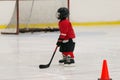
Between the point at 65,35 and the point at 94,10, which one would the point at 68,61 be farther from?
the point at 94,10

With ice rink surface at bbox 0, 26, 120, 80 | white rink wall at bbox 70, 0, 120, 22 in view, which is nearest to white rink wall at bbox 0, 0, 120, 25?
white rink wall at bbox 70, 0, 120, 22

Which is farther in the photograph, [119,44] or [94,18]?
[94,18]

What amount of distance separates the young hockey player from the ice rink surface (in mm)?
162

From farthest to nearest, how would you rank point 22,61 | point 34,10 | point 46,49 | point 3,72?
point 34,10 < point 46,49 < point 22,61 < point 3,72

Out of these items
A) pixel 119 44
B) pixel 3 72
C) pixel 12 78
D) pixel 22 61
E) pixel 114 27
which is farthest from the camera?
pixel 114 27

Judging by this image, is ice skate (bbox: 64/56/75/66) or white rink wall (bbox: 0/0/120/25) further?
white rink wall (bbox: 0/0/120/25)

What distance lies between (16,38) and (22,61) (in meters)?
2.99

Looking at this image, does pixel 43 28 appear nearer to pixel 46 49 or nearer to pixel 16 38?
pixel 16 38

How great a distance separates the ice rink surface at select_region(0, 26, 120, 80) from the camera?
4867mm

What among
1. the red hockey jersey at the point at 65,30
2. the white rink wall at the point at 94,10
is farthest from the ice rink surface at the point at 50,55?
the white rink wall at the point at 94,10

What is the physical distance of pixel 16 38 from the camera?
8789 millimetres

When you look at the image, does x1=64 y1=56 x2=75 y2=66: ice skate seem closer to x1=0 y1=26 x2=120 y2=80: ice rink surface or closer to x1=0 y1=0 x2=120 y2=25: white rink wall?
x1=0 y1=26 x2=120 y2=80: ice rink surface

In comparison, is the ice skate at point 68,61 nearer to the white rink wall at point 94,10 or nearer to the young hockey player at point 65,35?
the young hockey player at point 65,35

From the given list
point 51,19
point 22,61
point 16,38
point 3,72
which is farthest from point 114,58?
point 51,19
